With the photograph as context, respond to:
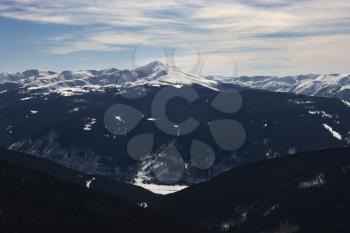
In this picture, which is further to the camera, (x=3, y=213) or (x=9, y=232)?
(x=3, y=213)

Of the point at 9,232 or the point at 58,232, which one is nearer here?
the point at 9,232
